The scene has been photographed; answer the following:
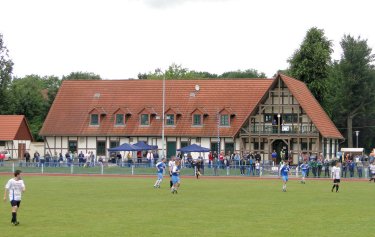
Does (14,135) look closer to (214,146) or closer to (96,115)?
(96,115)

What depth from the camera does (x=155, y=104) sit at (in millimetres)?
79688

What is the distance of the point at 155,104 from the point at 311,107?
631 inches

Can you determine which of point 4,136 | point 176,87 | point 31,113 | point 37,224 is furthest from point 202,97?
point 37,224

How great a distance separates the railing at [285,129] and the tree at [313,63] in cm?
1672

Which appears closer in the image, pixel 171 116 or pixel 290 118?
pixel 290 118

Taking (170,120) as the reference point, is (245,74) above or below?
above

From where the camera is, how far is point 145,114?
78562 mm

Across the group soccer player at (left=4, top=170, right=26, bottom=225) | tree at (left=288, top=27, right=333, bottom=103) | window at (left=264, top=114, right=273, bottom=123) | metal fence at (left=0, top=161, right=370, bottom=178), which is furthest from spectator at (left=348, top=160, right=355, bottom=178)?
soccer player at (left=4, top=170, right=26, bottom=225)

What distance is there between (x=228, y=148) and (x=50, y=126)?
18724 millimetres

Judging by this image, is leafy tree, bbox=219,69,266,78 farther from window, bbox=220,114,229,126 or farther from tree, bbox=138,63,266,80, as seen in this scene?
window, bbox=220,114,229,126

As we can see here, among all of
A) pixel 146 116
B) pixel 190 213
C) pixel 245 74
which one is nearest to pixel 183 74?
pixel 245 74

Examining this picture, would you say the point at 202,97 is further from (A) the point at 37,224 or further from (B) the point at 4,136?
(A) the point at 37,224

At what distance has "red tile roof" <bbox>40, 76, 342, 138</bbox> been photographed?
76.7m

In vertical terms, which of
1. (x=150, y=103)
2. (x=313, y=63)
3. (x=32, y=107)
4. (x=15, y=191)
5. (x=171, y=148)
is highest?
(x=313, y=63)
